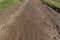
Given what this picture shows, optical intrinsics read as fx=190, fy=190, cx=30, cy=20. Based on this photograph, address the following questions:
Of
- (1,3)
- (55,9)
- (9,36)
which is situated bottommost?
(55,9)

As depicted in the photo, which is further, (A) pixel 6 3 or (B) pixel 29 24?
(A) pixel 6 3

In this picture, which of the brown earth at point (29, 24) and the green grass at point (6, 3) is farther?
the green grass at point (6, 3)

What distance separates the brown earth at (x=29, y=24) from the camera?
1509 cm

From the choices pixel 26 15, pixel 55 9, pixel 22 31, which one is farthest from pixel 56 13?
pixel 22 31

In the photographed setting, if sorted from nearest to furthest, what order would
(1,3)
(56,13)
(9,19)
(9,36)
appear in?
1. (9,36)
2. (9,19)
3. (56,13)
4. (1,3)

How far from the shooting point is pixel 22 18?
61.0 ft

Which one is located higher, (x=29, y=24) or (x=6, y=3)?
(x=29, y=24)

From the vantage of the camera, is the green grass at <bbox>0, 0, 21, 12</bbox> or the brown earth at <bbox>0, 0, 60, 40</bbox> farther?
the green grass at <bbox>0, 0, 21, 12</bbox>

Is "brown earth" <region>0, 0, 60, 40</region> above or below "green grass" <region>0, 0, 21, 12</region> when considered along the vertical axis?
above

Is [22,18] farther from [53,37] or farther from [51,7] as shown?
[51,7]

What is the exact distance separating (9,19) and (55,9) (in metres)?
8.25

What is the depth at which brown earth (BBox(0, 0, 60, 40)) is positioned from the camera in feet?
49.5

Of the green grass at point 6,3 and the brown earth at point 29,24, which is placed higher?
the brown earth at point 29,24

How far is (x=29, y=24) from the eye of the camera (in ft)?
56.3
